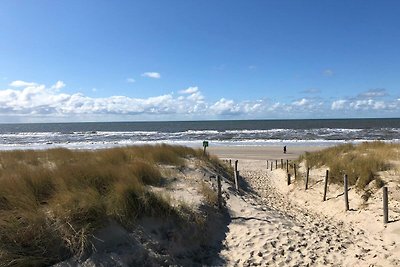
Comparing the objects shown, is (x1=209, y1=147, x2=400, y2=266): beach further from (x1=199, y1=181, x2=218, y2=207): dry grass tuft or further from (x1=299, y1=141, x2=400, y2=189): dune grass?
(x1=299, y1=141, x2=400, y2=189): dune grass

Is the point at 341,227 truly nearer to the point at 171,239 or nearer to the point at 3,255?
the point at 171,239

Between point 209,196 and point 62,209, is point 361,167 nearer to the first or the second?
point 209,196

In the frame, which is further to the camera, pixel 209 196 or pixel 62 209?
pixel 209 196

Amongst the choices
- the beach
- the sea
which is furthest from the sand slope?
the sea

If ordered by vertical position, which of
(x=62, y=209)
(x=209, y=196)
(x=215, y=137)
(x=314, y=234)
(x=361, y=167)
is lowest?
(x=314, y=234)

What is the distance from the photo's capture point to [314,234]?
9.79 meters

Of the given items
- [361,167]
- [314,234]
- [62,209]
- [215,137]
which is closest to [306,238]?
[314,234]

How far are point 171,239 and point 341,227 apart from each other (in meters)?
6.08

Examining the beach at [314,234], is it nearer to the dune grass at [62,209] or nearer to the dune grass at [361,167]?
the dune grass at [361,167]

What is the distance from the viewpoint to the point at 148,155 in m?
17.0

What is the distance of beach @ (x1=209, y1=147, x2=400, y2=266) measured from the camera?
8.23 meters

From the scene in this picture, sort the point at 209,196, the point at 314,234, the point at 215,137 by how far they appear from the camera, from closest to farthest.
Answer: the point at 314,234 < the point at 209,196 < the point at 215,137

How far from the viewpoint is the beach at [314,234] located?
27.0ft

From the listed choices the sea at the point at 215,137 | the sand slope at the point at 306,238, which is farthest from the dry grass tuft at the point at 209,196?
the sea at the point at 215,137
